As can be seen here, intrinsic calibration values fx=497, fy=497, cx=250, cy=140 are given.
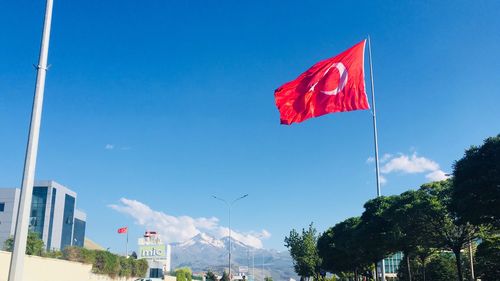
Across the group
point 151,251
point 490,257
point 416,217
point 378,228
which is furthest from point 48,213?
point 416,217

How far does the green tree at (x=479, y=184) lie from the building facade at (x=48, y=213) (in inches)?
4837

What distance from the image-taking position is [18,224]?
877cm

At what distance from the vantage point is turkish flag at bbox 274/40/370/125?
64.6ft

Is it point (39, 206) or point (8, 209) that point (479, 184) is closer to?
point (8, 209)

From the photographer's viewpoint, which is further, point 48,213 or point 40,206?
point 48,213

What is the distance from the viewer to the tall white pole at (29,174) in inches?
340

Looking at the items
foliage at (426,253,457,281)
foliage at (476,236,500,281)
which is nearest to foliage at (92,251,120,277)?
foliage at (426,253,457,281)

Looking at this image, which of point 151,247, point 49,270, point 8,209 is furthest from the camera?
point 8,209

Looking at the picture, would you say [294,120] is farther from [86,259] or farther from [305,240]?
[305,240]

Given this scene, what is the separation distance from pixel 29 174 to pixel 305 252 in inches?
2838

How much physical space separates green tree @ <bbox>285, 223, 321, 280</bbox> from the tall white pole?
70564 mm

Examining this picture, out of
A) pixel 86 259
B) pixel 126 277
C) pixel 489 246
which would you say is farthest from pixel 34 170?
pixel 126 277

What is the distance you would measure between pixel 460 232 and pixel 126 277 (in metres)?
49.5

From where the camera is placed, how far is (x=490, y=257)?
39844 millimetres
